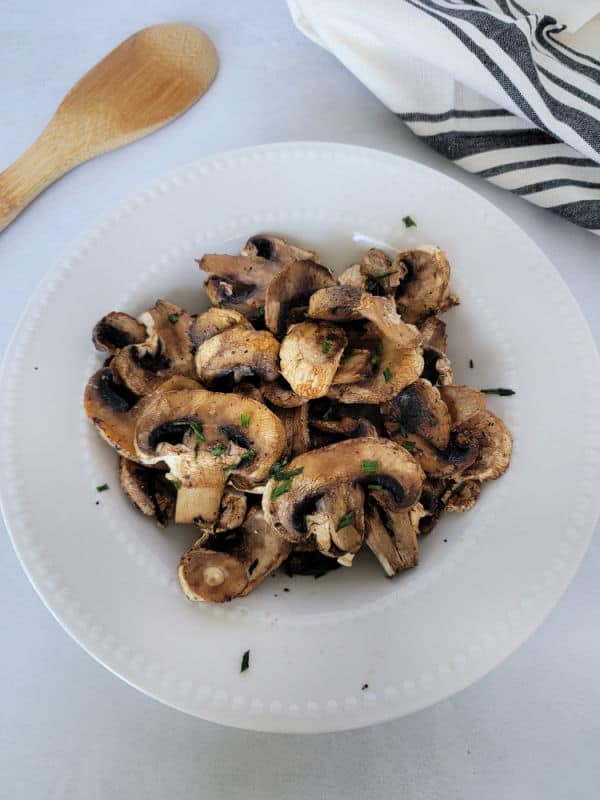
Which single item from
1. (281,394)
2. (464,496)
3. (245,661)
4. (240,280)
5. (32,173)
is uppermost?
(32,173)

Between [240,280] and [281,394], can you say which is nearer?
[281,394]

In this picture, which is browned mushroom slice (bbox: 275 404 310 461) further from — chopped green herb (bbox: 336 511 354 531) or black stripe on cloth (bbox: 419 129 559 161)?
black stripe on cloth (bbox: 419 129 559 161)

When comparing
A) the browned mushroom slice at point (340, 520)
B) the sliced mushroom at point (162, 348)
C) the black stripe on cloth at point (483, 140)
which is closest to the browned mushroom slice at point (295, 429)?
the browned mushroom slice at point (340, 520)

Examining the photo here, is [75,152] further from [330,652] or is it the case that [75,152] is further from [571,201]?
[330,652]

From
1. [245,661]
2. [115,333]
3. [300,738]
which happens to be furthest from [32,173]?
[300,738]

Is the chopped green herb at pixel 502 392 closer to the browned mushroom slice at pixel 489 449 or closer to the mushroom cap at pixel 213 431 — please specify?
the browned mushroom slice at pixel 489 449

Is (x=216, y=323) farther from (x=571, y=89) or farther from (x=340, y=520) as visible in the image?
(x=571, y=89)

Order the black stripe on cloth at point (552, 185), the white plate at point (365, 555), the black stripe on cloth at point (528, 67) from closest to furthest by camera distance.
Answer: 1. the white plate at point (365, 555)
2. the black stripe on cloth at point (528, 67)
3. the black stripe on cloth at point (552, 185)

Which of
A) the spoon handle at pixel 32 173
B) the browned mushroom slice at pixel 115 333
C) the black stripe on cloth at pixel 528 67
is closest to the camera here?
the browned mushroom slice at pixel 115 333
